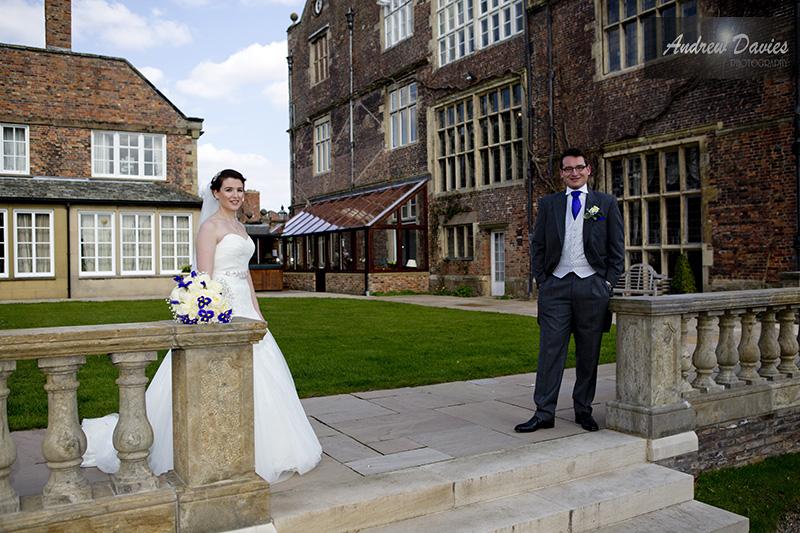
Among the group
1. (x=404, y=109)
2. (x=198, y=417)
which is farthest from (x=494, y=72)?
Result: (x=198, y=417)

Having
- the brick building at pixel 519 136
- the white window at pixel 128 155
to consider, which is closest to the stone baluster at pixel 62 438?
the brick building at pixel 519 136

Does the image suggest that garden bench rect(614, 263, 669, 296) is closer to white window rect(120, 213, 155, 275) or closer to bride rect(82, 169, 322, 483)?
bride rect(82, 169, 322, 483)

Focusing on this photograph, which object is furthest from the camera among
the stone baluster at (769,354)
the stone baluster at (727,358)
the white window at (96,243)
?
the white window at (96,243)

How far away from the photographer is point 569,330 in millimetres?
4824

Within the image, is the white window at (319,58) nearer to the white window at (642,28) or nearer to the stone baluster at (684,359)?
the white window at (642,28)

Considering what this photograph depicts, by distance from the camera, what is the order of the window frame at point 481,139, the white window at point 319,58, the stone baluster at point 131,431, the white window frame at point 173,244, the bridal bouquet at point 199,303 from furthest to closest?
1. the white window at point 319,58
2. the white window frame at point 173,244
3. the window frame at point 481,139
4. the bridal bouquet at point 199,303
5. the stone baluster at point 131,431

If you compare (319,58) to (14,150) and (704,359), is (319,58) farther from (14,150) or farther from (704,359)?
(704,359)

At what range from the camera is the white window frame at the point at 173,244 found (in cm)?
2186

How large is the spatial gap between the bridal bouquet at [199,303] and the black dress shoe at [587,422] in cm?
279

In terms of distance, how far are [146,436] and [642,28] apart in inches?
544

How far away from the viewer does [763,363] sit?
5.54m

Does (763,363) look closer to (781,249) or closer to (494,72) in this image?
(781,249)

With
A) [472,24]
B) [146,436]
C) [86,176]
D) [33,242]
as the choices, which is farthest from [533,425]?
[86,176]

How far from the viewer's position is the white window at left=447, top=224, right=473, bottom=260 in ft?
64.2
